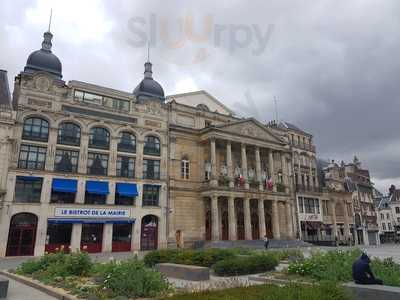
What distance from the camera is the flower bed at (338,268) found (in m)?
10.8

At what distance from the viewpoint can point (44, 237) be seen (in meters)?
31.5

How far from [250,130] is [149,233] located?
815 inches

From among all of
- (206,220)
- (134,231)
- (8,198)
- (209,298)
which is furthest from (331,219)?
(209,298)

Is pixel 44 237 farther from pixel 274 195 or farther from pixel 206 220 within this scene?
pixel 274 195

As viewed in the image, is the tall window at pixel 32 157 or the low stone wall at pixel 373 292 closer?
the low stone wall at pixel 373 292

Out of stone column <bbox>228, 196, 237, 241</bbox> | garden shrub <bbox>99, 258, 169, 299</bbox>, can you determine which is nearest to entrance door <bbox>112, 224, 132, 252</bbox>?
stone column <bbox>228, 196, 237, 241</bbox>

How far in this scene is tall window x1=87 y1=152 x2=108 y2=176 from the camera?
118 ft

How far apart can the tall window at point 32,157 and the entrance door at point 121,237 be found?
10318mm

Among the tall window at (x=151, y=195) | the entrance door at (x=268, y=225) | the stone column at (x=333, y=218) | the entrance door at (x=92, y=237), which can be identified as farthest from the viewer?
the stone column at (x=333, y=218)

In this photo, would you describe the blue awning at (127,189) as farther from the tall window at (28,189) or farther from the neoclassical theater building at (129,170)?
the tall window at (28,189)

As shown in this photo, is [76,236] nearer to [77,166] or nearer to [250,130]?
[77,166]

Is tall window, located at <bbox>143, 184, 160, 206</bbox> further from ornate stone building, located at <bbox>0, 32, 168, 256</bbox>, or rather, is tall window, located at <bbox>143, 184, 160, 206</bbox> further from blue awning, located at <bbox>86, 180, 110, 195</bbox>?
blue awning, located at <bbox>86, 180, 110, 195</bbox>

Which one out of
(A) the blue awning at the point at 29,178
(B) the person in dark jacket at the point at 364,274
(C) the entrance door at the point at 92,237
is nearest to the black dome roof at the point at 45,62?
(A) the blue awning at the point at 29,178

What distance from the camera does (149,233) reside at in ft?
124
